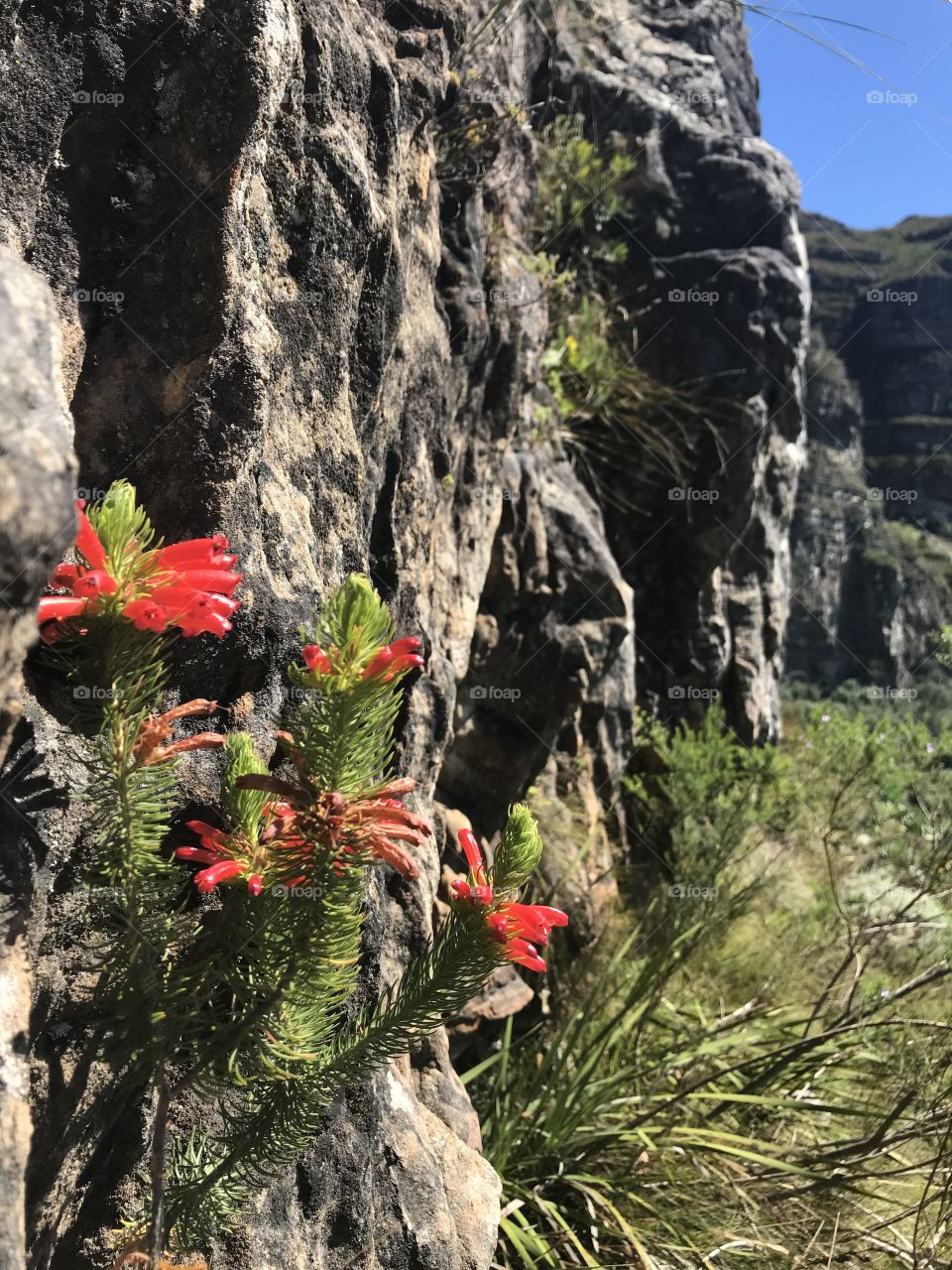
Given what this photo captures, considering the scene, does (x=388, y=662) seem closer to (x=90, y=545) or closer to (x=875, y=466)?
(x=90, y=545)

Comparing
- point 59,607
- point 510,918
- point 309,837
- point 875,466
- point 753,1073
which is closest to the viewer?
point 59,607

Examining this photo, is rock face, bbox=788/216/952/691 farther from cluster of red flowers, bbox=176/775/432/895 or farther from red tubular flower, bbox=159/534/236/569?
red tubular flower, bbox=159/534/236/569

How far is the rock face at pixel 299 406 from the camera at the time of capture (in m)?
1.46

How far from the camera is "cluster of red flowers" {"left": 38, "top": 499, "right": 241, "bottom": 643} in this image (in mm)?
1063

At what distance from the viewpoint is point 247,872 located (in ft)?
4.16

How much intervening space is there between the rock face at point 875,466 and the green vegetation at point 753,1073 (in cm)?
1052

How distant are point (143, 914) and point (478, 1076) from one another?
10.1 ft

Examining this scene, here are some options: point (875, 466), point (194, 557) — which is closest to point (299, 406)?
point (194, 557)

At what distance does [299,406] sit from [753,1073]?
3.62m

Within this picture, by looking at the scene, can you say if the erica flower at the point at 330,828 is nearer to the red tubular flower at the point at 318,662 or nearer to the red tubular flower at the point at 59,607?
the red tubular flower at the point at 318,662

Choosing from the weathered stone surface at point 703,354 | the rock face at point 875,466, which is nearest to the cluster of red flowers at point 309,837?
the weathered stone surface at point 703,354

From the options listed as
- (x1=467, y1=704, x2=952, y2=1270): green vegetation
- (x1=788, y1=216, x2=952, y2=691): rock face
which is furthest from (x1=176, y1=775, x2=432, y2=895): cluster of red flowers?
(x1=788, y1=216, x2=952, y2=691): rock face

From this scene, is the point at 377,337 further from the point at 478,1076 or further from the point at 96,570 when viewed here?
the point at 478,1076

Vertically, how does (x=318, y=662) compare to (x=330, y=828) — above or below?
above
